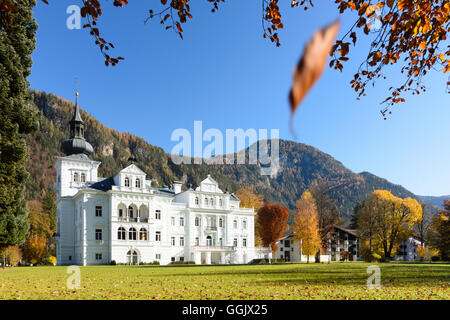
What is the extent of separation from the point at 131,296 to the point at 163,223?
4423cm

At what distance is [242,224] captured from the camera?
5966 centimetres

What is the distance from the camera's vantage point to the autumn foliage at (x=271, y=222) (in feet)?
202

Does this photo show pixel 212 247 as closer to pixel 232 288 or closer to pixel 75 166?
pixel 75 166

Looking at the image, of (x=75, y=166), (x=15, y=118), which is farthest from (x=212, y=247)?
(x=15, y=118)

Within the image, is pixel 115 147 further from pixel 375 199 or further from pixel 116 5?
pixel 116 5

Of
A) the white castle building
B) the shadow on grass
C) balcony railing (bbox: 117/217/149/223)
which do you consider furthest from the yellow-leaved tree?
the shadow on grass

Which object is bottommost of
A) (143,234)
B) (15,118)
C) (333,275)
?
(143,234)

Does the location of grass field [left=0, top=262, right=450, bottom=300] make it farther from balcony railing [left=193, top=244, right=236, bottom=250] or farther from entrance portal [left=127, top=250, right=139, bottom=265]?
balcony railing [left=193, top=244, right=236, bottom=250]

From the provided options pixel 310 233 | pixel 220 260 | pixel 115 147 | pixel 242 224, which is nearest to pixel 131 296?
pixel 310 233

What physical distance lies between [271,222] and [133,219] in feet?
75.3

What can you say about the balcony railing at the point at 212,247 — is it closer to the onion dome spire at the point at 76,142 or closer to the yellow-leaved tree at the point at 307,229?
the yellow-leaved tree at the point at 307,229

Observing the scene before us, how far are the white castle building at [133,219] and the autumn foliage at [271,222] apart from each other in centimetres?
415

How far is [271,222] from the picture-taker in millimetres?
61469
